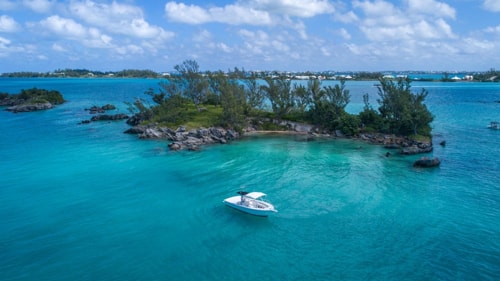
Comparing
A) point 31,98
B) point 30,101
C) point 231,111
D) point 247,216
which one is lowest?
point 247,216

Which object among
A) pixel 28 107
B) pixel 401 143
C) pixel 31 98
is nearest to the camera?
pixel 401 143

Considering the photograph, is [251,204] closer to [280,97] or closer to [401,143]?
[401,143]

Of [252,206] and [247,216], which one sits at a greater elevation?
[252,206]

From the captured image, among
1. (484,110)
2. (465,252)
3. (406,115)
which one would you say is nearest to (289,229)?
(465,252)

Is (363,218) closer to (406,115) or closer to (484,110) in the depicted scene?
(406,115)

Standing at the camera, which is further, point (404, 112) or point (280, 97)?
point (280, 97)

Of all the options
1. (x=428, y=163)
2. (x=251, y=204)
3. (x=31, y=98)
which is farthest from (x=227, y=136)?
(x=31, y=98)

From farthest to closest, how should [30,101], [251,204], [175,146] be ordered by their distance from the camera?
1. [30,101]
2. [175,146]
3. [251,204]
